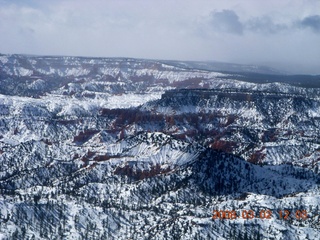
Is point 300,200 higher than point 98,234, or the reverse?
point 300,200

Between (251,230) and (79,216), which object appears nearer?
(251,230)

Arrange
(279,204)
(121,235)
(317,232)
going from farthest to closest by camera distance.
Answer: (279,204)
(121,235)
(317,232)

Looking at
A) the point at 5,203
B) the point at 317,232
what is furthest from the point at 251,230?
the point at 5,203

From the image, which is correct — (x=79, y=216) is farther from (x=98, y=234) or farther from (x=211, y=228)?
(x=211, y=228)

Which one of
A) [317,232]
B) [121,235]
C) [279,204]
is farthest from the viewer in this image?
[279,204]

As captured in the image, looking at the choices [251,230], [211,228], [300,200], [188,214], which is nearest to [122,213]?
[188,214]

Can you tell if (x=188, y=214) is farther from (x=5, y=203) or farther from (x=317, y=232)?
(x=5, y=203)
